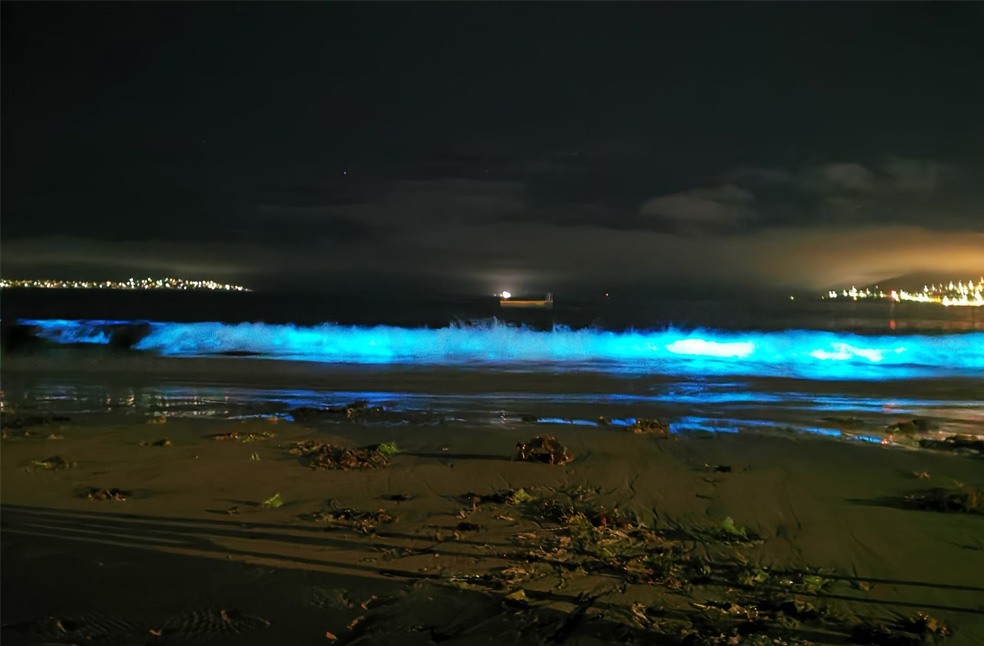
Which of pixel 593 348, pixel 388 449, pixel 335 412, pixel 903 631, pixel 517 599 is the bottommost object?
pixel 903 631

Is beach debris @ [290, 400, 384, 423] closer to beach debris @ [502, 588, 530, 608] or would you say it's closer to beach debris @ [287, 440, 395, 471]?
beach debris @ [287, 440, 395, 471]

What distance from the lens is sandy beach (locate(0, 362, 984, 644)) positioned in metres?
3.84

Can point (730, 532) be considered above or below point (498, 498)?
below

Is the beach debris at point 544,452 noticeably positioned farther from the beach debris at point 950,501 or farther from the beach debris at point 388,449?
the beach debris at point 950,501

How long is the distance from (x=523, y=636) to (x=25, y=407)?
10957 millimetres

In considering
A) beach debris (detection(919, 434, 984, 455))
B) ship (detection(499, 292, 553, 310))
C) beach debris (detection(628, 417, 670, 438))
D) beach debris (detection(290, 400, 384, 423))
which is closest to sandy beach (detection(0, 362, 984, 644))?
beach debris (detection(919, 434, 984, 455))

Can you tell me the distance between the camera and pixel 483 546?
4.94 m

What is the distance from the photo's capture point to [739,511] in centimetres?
589

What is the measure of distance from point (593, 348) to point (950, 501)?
801 inches

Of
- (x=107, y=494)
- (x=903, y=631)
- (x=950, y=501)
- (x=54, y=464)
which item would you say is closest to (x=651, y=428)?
(x=950, y=501)

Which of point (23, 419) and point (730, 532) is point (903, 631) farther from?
point (23, 419)

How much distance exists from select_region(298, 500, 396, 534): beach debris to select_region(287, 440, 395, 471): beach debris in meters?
1.37

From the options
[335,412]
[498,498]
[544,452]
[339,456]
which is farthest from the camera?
[335,412]

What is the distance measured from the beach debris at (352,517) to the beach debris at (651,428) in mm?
4734
